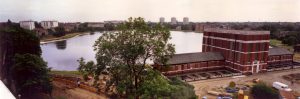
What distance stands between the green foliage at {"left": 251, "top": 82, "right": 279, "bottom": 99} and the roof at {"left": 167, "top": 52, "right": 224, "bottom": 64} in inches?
166

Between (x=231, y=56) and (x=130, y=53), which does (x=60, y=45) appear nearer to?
(x=231, y=56)

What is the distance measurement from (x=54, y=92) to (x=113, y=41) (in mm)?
6925

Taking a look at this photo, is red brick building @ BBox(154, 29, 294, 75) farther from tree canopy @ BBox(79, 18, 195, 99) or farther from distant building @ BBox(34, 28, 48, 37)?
distant building @ BBox(34, 28, 48, 37)

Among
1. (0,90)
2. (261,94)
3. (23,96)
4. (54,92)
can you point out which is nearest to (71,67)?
(54,92)

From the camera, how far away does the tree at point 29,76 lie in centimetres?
898

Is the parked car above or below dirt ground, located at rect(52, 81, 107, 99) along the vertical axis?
below

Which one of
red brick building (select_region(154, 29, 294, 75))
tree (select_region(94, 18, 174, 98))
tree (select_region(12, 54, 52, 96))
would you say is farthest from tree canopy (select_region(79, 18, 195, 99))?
red brick building (select_region(154, 29, 294, 75))

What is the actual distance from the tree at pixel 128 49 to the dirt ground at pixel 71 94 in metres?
5.49

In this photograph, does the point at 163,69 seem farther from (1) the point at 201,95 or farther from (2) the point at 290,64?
(2) the point at 290,64

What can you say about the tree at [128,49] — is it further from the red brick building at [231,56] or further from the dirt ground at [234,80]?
the red brick building at [231,56]

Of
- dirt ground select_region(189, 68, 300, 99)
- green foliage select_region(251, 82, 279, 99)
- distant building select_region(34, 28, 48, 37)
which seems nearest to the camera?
green foliage select_region(251, 82, 279, 99)

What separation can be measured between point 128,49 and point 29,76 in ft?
18.6

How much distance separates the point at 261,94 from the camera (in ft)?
36.2

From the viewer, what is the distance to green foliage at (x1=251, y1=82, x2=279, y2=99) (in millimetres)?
10664
